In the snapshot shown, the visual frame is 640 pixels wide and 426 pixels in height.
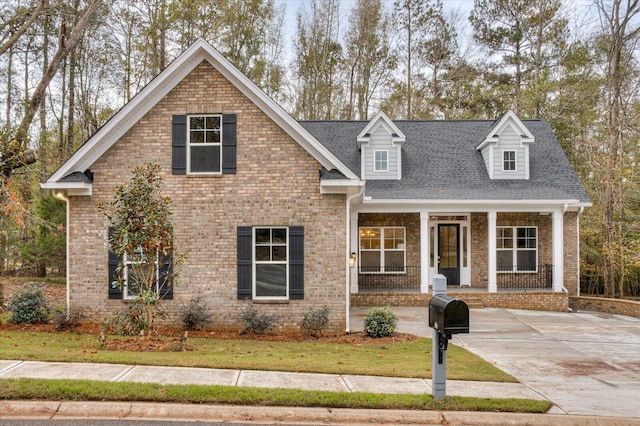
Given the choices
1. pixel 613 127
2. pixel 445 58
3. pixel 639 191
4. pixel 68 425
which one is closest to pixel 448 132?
pixel 613 127

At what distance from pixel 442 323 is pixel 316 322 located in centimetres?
549

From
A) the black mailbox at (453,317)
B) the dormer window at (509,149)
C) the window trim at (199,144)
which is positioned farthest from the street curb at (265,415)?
the dormer window at (509,149)

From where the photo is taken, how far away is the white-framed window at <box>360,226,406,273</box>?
17.2 m

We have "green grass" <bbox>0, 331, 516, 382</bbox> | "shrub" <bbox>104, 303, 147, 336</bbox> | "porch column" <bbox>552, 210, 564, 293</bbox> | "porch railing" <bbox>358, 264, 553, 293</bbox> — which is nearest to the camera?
"green grass" <bbox>0, 331, 516, 382</bbox>

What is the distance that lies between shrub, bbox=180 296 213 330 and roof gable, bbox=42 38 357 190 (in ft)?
13.4

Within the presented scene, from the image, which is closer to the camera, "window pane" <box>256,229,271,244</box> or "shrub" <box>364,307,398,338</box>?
"shrub" <box>364,307,398,338</box>

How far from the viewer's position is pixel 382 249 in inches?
681

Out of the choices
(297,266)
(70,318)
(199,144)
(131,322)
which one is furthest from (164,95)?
(70,318)

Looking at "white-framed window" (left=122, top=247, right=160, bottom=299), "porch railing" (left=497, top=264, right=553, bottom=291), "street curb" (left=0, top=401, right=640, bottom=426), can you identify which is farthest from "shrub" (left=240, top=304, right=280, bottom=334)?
"porch railing" (left=497, top=264, right=553, bottom=291)

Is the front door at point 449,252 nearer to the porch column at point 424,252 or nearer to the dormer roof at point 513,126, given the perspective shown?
the porch column at point 424,252

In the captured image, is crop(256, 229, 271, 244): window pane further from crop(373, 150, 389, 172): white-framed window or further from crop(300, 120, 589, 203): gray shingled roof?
crop(373, 150, 389, 172): white-framed window

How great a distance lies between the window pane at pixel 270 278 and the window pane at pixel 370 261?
6308 mm

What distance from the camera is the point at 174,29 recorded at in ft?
76.4

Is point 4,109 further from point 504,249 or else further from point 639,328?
point 639,328
